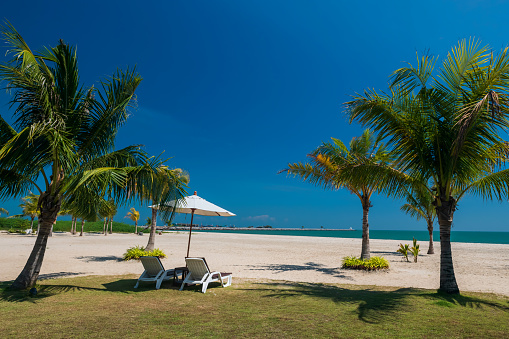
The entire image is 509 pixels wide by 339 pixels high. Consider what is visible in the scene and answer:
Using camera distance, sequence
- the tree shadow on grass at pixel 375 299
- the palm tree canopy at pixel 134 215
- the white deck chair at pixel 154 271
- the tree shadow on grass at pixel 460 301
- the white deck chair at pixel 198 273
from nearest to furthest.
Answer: the tree shadow on grass at pixel 375 299
the tree shadow on grass at pixel 460 301
the white deck chair at pixel 198 273
the white deck chair at pixel 154 271
the palm tree canopy at pixel 134 215

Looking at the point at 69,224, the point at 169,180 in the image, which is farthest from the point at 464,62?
the point at 69,224

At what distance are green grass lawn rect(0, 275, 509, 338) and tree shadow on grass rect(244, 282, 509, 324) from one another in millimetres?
19

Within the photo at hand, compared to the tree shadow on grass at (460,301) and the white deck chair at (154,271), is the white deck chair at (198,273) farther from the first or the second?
the tree shadow on grass at (460,301)

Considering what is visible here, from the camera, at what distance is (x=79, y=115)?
785 cm

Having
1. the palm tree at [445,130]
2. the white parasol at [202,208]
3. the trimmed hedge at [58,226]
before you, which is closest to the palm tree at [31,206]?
the trimmed hedge at [58,226]

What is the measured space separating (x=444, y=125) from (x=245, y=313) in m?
6.11

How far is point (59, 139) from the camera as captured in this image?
21.0ft

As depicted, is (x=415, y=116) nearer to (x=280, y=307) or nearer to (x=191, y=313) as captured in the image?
(x=280, y=307)

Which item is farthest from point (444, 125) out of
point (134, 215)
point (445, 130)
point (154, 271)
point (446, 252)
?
point (134, 215)

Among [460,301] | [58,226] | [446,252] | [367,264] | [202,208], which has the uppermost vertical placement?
[202,208]

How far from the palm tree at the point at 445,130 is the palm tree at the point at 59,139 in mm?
5978

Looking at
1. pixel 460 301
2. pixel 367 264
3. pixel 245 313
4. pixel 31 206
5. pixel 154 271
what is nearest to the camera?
pixel 245 313

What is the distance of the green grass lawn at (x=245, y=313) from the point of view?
460cm

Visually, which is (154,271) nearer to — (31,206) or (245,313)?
(245,313)
